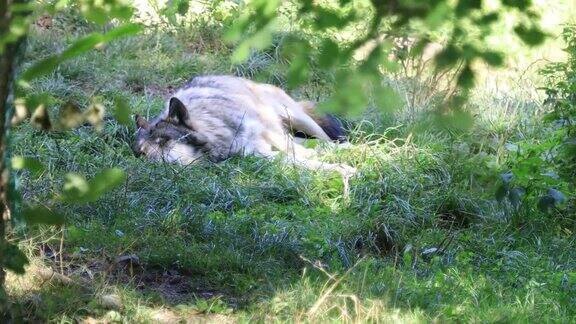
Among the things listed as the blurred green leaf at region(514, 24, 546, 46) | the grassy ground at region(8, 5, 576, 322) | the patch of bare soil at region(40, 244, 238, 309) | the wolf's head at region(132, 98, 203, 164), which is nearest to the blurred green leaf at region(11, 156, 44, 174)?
the grassy ground at region(8, 5, 576, 322)

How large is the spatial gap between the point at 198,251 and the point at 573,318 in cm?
221

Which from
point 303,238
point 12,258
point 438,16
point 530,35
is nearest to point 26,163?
point 12,258

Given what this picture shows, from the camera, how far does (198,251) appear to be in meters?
5.56

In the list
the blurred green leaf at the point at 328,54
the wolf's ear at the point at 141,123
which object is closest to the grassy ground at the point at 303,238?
the wolf's ear at the point at 141,123

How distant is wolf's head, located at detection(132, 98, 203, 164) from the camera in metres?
8.87

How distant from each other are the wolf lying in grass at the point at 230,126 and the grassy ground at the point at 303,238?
0.33 metres

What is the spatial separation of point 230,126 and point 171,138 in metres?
0.79

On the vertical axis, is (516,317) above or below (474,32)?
below

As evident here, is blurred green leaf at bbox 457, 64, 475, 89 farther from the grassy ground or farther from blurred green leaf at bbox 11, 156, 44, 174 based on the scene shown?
blurred green leaf at bbox 11, 156, 44, 174

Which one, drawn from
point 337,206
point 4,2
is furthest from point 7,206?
point 337,206

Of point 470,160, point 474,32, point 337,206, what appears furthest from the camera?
point 470,160

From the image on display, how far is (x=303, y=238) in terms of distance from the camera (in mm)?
6125

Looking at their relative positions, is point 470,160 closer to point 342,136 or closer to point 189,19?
point 342,136

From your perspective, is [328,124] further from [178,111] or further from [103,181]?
[103,181]
